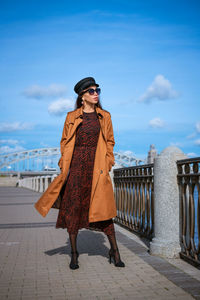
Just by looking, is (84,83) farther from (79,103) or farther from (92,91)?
(79,103)

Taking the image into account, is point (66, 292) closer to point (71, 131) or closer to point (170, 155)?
point (71, 131)

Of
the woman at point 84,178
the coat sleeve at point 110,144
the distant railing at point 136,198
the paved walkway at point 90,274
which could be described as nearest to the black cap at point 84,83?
the woman at point 84,178

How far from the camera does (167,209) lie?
181 inches

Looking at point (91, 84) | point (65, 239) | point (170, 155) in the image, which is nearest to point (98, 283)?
point (170, 155)

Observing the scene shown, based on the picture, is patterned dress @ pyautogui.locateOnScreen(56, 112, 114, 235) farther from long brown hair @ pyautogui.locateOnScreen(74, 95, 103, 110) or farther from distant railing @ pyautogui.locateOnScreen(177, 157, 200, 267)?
distant railing @ pyautogui.locateOnScreen(177, 157, 200, 267)

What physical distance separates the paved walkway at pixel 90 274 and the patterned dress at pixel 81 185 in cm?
47

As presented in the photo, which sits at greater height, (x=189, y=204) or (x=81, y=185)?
(x=81, y=185)

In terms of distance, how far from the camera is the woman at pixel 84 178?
13.5 ft

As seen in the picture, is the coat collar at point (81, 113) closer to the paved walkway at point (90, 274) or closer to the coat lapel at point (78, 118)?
the coat lapel at point (78, 118)

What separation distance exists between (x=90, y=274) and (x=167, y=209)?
4.28 feet

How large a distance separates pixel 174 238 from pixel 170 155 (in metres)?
1.01

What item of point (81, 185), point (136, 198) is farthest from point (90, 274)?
point (136, 198)

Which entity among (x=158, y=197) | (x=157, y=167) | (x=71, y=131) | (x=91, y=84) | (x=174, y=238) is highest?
(x=91, y=84)

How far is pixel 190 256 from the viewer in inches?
173
